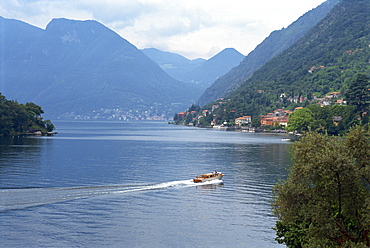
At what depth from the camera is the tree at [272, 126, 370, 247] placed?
2648 centimetres

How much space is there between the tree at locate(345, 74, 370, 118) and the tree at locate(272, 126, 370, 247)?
430ft

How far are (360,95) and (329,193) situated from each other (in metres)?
134

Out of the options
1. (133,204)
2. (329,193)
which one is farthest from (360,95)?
(329,193)

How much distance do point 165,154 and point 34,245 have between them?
70.2m

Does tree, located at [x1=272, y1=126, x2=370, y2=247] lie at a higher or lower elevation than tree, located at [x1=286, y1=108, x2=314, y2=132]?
lower

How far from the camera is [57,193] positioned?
2090 inches

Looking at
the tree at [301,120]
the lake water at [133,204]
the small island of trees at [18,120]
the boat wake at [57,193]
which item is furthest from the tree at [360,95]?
the small island of trees at [18,120]

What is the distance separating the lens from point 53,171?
71.8 meters

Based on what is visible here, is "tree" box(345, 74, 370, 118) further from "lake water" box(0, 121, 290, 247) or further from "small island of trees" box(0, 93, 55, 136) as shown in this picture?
"small island of trees" box(0, 93, 55, 136)

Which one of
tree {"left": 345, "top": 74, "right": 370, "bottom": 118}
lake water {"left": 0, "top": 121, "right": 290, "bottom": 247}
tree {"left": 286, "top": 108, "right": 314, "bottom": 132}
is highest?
tree {"left": 345, "top": 74, "right": 370, "bottom": 118}

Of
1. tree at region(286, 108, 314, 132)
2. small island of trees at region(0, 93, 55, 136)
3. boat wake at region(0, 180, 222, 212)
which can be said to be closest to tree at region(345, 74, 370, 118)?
tree at region(286, 108, 314, 132)

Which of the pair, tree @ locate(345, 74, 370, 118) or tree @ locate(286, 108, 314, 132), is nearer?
tree @ locate(345, 74, 370, 118)

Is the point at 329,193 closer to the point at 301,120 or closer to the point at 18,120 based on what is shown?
the point at 18,120

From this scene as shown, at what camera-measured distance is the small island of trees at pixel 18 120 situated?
154m
